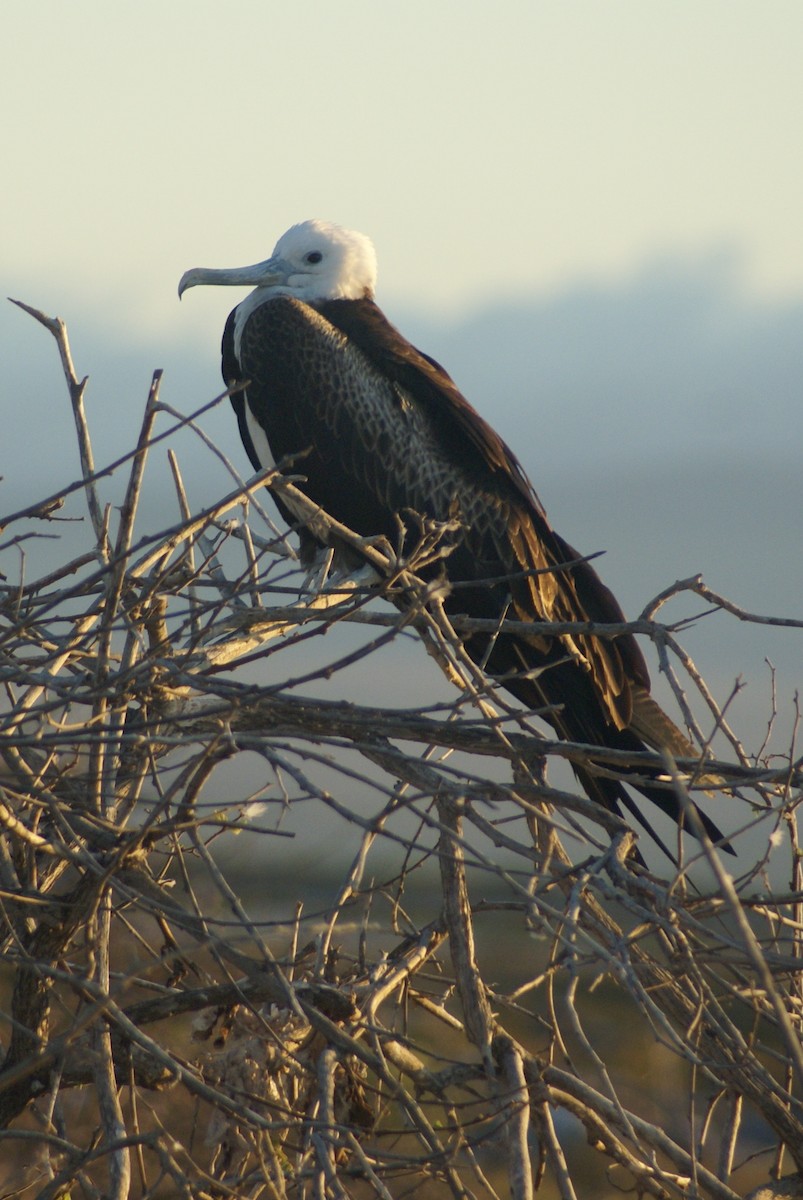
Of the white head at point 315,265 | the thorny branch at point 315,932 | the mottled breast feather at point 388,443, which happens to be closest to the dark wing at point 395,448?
the mottled breast feather at point 388,443

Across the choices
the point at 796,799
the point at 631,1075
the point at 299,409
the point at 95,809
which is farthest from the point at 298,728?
the point at 631,1075

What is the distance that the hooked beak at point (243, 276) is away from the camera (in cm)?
552

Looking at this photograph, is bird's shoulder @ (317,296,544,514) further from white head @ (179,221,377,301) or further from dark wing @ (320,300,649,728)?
white head @ (179,221,377,301)

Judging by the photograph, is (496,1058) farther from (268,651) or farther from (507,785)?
(268,651)

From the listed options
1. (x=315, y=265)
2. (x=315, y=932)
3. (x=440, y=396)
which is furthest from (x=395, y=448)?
(x=315, y=932)

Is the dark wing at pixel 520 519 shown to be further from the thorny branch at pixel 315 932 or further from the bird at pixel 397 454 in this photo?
the thorny branch at pixel 315 932

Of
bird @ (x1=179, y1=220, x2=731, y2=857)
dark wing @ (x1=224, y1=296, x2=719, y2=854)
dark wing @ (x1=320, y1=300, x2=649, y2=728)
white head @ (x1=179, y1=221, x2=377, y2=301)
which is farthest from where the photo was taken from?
white head @ (x1=179, y1=221, x2=377, y2=301)

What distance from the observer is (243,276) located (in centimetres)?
562

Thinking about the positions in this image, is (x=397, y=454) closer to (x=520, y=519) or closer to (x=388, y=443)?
(x=388, y=443)

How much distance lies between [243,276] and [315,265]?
0.30 metres

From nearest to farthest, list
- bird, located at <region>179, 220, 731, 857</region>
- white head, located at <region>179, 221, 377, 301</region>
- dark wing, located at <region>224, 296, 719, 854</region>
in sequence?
bird, located at <region>179, 220, 731, 857</region> < dark wing, located at <region>224, 296, 719, 854</region> < white head, located at <region>179, 221, 377, 301</region>

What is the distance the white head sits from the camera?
18.6 ft

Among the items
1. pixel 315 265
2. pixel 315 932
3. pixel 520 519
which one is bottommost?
pixel 315 932

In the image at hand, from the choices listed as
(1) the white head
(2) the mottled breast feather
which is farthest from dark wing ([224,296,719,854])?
(1) the white head
